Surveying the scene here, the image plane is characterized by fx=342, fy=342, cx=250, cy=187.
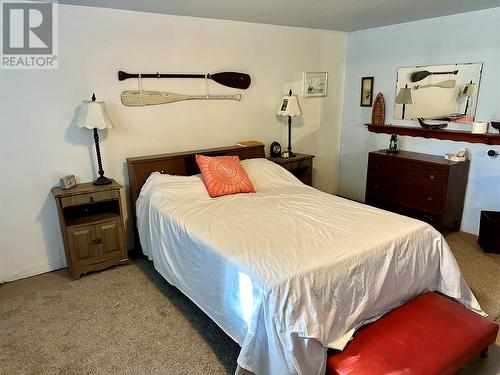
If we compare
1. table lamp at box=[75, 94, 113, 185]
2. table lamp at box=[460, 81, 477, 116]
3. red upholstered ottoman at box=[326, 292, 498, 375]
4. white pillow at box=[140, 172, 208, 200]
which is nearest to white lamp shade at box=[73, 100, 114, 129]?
table lamp at box=[75, 94, 113, 185]

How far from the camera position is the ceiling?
279 centimetres

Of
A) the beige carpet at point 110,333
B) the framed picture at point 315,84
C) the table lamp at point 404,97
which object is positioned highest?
the framed picture at point 315,84

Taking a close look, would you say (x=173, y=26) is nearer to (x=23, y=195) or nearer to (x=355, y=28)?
(x=23, y=195)

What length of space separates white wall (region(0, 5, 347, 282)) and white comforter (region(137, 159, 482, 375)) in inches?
30.6

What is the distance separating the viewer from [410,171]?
365cm

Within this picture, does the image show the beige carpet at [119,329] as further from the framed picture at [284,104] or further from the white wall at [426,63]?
the framed picture at [284,104]

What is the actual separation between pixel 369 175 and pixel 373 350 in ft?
→ 8.91

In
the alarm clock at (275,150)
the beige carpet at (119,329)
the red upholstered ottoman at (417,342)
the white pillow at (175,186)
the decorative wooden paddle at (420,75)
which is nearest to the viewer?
the red upholstered ottoman at (417,342)

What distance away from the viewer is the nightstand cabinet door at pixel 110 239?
288 cm

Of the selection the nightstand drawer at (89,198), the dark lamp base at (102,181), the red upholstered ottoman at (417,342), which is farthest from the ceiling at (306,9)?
the red upholstered ottoman at (417,342)

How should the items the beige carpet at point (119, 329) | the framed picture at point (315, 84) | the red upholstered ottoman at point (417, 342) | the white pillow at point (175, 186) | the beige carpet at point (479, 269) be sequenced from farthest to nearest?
1. the framed picture at point (315, 84)
2. the white pillow at point (175, 186)
3. the beige carpet at point (479, 269)
4. the beige carpet at point (119, 329)
5. the red upholstered ottoman at point (417, 342)

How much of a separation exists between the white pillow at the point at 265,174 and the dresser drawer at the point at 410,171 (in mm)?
1168

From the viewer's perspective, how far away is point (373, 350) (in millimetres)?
1643

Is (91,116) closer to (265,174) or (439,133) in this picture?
(265,174)
